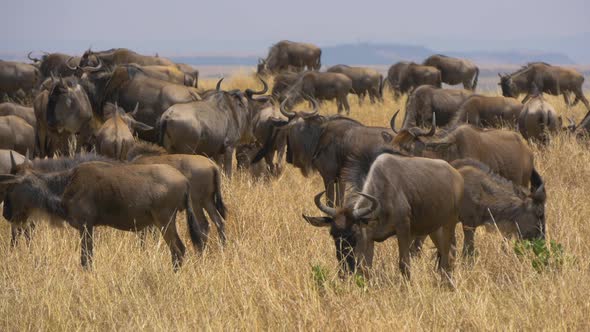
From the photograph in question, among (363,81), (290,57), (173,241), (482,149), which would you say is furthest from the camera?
(290,57)

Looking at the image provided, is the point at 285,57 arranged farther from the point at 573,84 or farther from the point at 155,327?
the point at 155,327

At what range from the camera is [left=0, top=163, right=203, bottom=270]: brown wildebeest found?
705 centimetres

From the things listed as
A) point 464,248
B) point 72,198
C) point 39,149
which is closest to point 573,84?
point 39,149

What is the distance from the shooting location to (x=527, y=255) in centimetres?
673

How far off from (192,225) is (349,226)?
5.56 feet

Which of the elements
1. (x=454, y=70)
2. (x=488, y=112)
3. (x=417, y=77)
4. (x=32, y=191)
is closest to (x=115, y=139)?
(x=32, y=191)

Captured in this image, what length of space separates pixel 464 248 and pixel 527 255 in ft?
2.69

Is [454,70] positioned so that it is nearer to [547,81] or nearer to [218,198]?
[547,81]

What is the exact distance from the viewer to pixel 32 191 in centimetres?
724

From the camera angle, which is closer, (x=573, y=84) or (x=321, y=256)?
(x=321, y=256)

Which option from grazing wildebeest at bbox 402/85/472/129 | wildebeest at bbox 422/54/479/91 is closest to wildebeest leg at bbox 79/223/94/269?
grazing wildebeest at bbox 402/85/472/129

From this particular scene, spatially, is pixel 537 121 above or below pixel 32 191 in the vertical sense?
below

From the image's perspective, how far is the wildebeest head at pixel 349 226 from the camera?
600 centimetres

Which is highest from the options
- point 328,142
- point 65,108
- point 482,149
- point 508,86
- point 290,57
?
point 482,149
